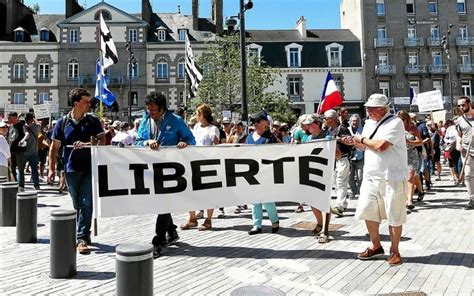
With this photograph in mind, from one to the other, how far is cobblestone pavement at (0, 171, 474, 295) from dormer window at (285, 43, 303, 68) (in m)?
38.2

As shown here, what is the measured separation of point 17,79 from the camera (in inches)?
1699

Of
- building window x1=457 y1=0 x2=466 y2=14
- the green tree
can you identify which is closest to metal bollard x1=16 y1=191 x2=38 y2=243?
the green tree

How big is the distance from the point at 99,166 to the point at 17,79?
43813 mm

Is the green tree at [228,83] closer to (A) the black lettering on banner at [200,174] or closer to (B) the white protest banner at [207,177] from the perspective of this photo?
(B) the white protest banner at [207,177]

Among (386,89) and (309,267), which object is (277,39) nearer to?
(386,89)

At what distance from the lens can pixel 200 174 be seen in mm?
5762

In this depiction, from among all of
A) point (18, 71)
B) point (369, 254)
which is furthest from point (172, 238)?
point (18, 71)

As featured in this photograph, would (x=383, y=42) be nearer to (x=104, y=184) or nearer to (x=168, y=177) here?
(x=168, y=177)

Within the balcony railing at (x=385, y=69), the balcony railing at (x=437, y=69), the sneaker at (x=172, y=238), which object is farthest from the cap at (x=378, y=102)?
the balcony railing at (x=437, y=69)

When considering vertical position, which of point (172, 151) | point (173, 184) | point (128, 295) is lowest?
point (128, 295)

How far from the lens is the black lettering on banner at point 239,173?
19.3 ft

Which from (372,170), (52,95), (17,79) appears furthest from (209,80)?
(372,170)

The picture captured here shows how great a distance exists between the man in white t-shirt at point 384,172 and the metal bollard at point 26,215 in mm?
4592

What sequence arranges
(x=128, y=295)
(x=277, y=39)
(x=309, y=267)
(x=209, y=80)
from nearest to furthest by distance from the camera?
1. (x=128, y=295)
2. (x=309, y=267)
3. (x=209, y=80)
4. (x=277, y=39)
